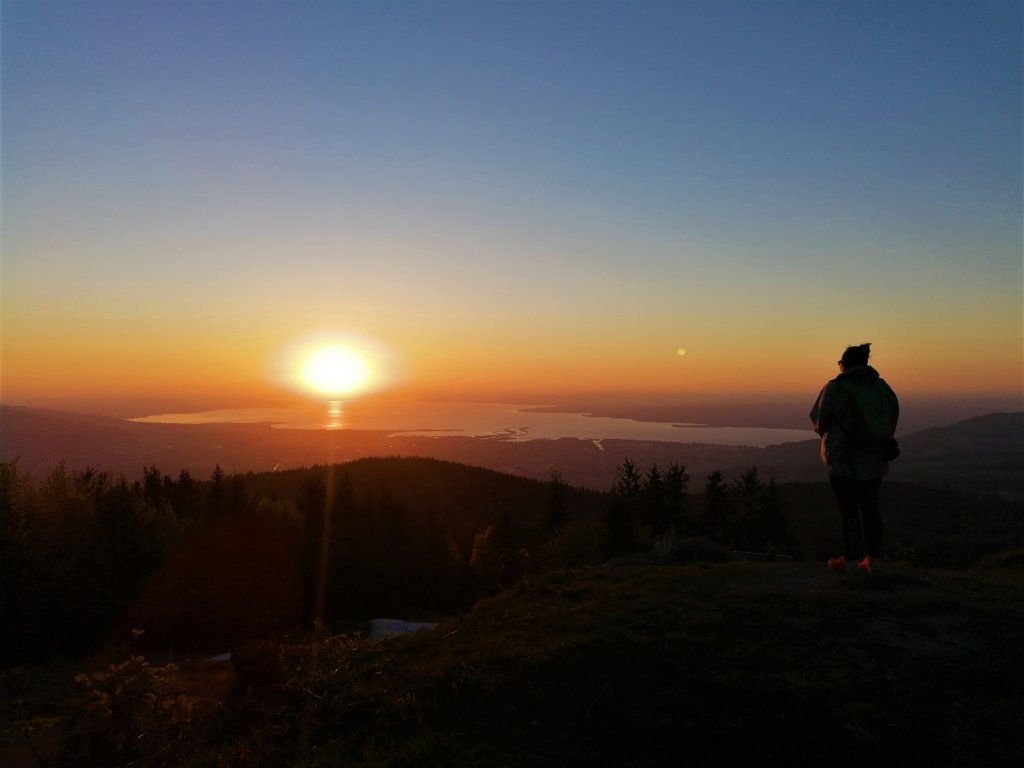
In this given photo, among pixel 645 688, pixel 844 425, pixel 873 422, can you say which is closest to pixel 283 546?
pixel 844 425

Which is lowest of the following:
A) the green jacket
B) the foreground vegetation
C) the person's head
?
the foreground vegetation

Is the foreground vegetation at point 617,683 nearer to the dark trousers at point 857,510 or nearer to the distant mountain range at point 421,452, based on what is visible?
the dark trousers at point 857,510

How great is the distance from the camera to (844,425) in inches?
340

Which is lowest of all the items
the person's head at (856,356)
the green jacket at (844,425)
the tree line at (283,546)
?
the tree line at (283,546)

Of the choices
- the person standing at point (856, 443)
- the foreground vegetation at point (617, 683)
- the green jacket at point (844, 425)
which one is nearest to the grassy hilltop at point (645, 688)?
the foreground vegetation at point (617, 683)

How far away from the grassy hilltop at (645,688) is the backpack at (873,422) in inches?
70.3

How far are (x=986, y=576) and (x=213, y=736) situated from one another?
11.2m

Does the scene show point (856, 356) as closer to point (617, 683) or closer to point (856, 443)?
point (856, 443)

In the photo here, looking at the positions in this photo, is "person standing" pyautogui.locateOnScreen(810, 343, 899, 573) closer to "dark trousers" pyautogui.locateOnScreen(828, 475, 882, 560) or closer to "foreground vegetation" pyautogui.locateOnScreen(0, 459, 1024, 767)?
"dark trousers" pyautogui.locateOnScreen(828, 475, 882, 560)

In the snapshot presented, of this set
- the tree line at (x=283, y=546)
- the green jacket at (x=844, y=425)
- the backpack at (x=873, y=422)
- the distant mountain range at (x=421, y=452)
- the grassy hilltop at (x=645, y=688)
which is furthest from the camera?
the distant mountain range at (x=421, y=452)

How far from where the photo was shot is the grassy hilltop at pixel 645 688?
4.49 metres

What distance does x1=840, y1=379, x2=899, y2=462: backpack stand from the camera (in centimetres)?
848

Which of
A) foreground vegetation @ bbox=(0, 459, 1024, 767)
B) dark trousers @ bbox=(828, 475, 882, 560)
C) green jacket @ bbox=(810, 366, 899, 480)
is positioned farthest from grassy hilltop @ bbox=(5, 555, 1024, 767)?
green jacket @ bbox=(810, 366, 899, 480)

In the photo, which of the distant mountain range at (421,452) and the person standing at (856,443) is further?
the distant mountain range at (421,452)
